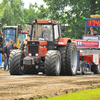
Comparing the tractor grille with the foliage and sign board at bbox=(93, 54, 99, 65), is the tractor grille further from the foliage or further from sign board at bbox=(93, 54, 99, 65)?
the foliage

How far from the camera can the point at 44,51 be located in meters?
15.5

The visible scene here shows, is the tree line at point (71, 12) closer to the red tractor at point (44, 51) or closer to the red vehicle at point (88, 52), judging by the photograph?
the red vehicle at point (88, 52)

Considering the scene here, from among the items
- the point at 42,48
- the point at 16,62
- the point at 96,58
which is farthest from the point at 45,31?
the point at 96,58

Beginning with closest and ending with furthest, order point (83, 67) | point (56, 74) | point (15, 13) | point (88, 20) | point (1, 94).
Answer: point (1, 94) < point (56, 74) < point (83, 67) < point (88, 20) < point (15, 13)

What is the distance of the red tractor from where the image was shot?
14781 millimetres

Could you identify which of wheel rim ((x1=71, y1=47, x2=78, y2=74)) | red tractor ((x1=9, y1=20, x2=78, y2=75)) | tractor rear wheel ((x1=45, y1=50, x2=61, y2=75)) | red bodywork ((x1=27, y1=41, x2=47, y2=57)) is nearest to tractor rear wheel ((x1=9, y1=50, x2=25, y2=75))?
red tractor ((x1=9, y1=20, x2=78, y2=75))

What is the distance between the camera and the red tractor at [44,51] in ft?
48.5

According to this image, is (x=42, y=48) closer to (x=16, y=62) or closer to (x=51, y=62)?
(x=51, y=62)

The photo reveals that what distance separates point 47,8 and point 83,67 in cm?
1867

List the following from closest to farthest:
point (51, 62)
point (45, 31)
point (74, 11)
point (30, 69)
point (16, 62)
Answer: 1. point (51, 62)
2. point (16, 62)
3. point (45, 31)
4. point (30, 69)
5. point (74, 11)

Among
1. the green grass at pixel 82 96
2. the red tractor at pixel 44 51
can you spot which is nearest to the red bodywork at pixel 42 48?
the red tractor at pixel 44 51

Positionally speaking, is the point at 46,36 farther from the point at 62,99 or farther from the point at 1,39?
the point at 1,39

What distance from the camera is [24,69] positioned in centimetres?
A: 1661

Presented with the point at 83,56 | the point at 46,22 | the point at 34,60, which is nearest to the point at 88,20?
the point at 83,56
